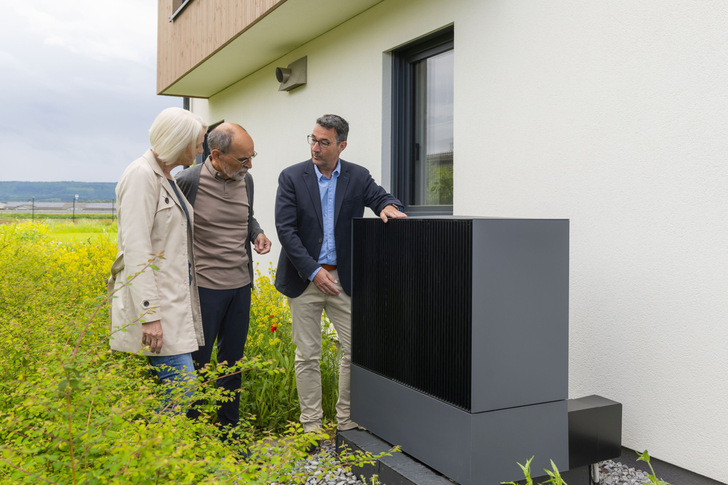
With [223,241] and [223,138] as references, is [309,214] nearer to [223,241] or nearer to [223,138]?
[223,241]

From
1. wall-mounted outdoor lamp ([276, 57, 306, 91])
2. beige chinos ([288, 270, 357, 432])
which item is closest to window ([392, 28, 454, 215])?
beige chinos ([288, 270, 357, 432])

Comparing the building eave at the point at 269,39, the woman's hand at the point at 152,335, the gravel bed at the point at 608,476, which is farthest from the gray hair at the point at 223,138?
the building eave at the point at 269,39

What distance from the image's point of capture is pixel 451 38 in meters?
4.98

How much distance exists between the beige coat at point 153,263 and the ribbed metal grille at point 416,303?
42.4 inches

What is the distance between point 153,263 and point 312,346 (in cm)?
146

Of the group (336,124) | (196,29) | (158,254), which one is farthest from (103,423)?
(196,29)

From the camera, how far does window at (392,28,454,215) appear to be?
200 inches

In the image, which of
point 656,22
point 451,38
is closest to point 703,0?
point 656,22

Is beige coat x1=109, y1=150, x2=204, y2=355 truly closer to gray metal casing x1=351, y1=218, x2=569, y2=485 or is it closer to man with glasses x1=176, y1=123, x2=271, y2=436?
man with glasses x1=176, y1=123, x2=271, y2=436

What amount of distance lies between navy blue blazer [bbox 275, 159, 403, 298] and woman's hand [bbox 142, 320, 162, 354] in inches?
43.9

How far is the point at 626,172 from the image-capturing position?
3.31 metres

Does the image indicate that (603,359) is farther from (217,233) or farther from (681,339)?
(217,233)

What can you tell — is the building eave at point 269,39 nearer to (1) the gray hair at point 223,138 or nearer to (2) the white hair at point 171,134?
(1) the gray hair at point 223,138

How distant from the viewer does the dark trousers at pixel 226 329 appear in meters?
3.44
